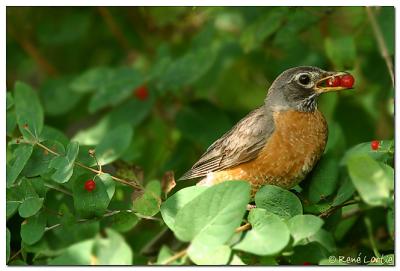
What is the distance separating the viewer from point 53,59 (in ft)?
19.1

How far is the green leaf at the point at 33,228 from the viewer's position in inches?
116

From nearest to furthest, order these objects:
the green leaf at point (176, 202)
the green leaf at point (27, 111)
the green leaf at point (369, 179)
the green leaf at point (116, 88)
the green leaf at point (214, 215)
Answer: the green leaf at point (369, 179)
the green leaf at point (214, 215)
the green leaf at point (176, 202)
the green leaf at point (27, 111)
the green leaf at point (116, 88)

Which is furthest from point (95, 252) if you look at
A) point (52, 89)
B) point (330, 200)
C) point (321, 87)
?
point (52, 89)

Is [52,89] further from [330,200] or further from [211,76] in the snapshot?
[330,200]

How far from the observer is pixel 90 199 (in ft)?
9.65

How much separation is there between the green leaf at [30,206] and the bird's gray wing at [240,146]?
92 cm

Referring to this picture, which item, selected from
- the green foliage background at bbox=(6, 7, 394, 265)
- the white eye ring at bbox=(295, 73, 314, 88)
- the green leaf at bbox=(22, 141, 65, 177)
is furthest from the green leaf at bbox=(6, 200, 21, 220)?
the white eye ring at bbox=(295, 73, 314, 88)

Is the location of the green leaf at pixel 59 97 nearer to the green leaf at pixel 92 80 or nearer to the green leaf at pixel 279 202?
the green leaf at pixel 92 80

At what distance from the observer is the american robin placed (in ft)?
11.7

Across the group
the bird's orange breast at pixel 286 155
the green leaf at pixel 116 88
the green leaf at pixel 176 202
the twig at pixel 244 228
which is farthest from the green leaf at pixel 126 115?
the twig at pixel 244 228

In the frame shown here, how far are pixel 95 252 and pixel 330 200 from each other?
1.21m

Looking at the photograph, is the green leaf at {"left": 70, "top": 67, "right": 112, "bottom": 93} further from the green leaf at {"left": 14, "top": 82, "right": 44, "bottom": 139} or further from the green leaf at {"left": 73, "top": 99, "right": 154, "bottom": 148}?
the green leaf at {"left": 14, "top": 82, "right": 44, "bottom": 139}

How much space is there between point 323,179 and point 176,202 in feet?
2.76

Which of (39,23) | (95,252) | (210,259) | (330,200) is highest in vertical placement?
(39,23)
